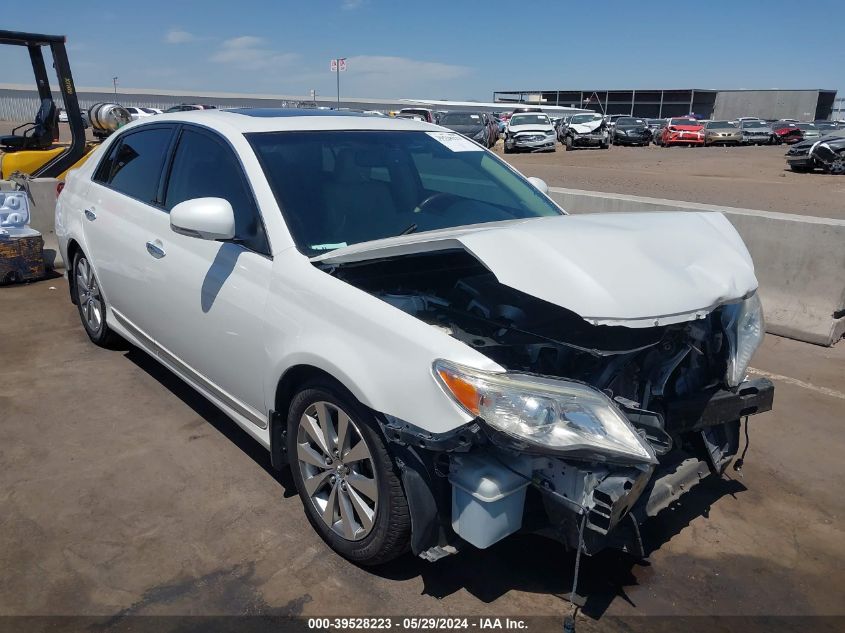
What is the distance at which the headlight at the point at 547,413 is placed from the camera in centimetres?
212

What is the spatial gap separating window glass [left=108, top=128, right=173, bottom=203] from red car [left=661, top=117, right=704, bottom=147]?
36.5 m

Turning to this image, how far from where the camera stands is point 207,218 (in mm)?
2922

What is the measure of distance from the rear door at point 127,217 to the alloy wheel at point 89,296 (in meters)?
0.30

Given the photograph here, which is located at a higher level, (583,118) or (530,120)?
(530,120)

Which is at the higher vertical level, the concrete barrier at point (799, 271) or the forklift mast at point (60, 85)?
the forklift mast at point (60, 85)

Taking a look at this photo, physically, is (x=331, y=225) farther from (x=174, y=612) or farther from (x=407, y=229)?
(x=174, y=612)

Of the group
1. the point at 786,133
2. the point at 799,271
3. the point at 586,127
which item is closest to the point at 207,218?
the point at 799,271

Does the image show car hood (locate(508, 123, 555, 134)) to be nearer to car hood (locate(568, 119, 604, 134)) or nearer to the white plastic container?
car hood (locate(568, 119, 604, 134))

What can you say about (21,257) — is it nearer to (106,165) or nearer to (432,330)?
(106,165)

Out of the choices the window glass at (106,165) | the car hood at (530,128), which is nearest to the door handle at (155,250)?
the window glass at (106,165)

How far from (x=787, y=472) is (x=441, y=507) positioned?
2.28 meters

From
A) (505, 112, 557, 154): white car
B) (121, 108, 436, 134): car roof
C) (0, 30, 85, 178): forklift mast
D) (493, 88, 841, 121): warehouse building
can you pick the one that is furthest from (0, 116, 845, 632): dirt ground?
(493, 88, 841, 121): warehouse building

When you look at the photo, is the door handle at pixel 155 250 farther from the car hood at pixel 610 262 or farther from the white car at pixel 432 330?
the car hood at pixel 610 262

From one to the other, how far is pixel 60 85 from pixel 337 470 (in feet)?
27.0
